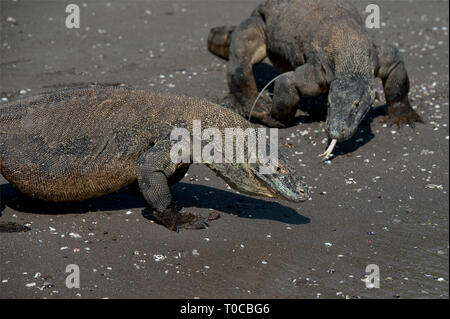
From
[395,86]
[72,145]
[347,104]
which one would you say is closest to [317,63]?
[347,104]

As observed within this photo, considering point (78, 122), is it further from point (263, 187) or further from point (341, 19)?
point (341, 19)

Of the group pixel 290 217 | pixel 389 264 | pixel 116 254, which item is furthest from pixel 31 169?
pixel 389 264

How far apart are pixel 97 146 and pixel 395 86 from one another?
4.60 meters

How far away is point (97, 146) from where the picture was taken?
20.6 feet

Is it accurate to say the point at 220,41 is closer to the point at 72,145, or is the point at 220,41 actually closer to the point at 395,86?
the point at 395,86

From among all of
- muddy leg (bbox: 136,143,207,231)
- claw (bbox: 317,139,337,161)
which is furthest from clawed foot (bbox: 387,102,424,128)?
muddy leg (bbox: 136,143,207,231)

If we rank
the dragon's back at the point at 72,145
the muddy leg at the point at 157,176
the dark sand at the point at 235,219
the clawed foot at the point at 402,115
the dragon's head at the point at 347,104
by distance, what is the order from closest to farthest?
the dark sand at the point at 235,219 < the muddy leg at the point at 157,176 < the dragon's back at the point at 72,145 < the dragon's head at the point at 347,104 < the clawed foot at the point at 402,115

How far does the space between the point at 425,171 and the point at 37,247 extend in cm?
450

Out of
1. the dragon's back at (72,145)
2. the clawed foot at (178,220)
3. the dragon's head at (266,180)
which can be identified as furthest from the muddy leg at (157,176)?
the dragon's head at (266,180)

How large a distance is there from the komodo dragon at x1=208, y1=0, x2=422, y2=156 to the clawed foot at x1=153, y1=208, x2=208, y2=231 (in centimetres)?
229

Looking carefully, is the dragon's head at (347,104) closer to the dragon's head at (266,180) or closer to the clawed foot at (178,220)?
the dragon's head at (266,180)

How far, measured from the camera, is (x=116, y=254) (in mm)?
5922

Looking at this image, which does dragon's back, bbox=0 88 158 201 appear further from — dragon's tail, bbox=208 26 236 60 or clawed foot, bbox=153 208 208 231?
dragon's tail, bbox=208 26 236 60

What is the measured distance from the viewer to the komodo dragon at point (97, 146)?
244 inches
